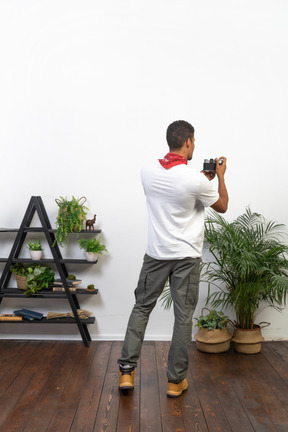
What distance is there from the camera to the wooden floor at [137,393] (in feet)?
8.09

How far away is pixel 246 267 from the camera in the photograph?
133 inches

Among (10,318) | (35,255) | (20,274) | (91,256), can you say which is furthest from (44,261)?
(10,318)

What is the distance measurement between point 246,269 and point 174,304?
912 millimetres

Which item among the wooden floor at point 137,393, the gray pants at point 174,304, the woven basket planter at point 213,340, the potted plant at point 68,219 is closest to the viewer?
the wooden floor at point 137,393

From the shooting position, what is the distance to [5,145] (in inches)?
153

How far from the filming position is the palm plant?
349cm

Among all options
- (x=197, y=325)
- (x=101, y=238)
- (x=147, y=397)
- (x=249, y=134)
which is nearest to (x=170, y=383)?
(x=147, y=397)

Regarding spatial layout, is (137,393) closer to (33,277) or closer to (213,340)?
Answer: (213,340)

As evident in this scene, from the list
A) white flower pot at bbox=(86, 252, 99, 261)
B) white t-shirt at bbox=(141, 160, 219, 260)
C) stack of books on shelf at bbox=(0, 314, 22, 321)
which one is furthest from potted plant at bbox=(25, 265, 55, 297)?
white t-shirt at bbox=(141, 160, 219, 260)

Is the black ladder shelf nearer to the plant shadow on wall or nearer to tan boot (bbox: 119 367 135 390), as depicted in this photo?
the plant shadow on wall

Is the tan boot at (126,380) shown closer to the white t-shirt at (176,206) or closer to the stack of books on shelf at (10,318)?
the white t-shirt at (176,206)

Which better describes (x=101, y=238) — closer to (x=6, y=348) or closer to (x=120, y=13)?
(x=6, y=348)

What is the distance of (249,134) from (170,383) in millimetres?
2015

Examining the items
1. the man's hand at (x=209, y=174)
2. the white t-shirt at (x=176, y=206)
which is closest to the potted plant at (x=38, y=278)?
the white t-shirt at (x=176, y=206)
